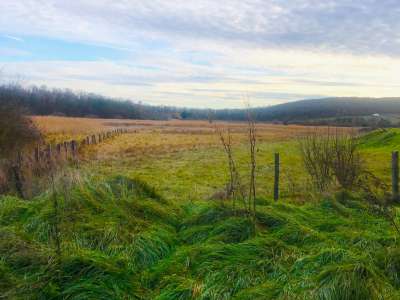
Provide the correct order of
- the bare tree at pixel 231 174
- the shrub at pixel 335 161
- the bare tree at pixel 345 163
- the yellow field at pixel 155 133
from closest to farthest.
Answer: the bare tree at pixel 231 174 → the bare tree at pixel 345 163 → the shrub at pixel 335 161 → the yellow field at pixel 155 133

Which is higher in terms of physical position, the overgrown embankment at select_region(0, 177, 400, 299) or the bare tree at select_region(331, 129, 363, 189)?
the bare tree at select_region(331, 129, 363, 189)

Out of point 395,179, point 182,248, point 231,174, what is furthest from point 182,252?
point 395,179

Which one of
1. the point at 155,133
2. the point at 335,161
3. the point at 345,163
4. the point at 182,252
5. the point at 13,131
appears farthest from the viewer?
the point at 155,133

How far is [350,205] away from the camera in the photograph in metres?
7.73

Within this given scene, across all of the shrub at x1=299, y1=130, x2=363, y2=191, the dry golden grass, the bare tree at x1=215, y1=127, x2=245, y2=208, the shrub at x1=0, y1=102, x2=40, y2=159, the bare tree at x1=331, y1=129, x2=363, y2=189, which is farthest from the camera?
the dry golden grass

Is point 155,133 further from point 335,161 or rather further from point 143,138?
point 335,161

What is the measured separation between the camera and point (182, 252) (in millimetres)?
5059

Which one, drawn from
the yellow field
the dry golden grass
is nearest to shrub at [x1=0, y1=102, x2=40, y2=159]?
the yellow field

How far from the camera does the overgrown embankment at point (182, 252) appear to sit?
4.07m

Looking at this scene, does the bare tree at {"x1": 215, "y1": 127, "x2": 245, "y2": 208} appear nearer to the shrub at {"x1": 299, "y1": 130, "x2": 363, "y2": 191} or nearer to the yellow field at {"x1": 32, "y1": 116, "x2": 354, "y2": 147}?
the shrub at {"x1": 299, "y1": 130, "x2": 363, "y2": 191}

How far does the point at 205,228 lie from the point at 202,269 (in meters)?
1.32

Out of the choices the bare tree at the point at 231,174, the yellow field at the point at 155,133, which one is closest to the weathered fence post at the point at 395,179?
the bare tree at the point at 231,174

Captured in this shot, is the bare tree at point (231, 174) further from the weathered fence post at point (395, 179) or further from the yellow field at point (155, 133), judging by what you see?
the yellow field at point (155, 133)

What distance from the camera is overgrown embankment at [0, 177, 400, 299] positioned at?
407 cm
